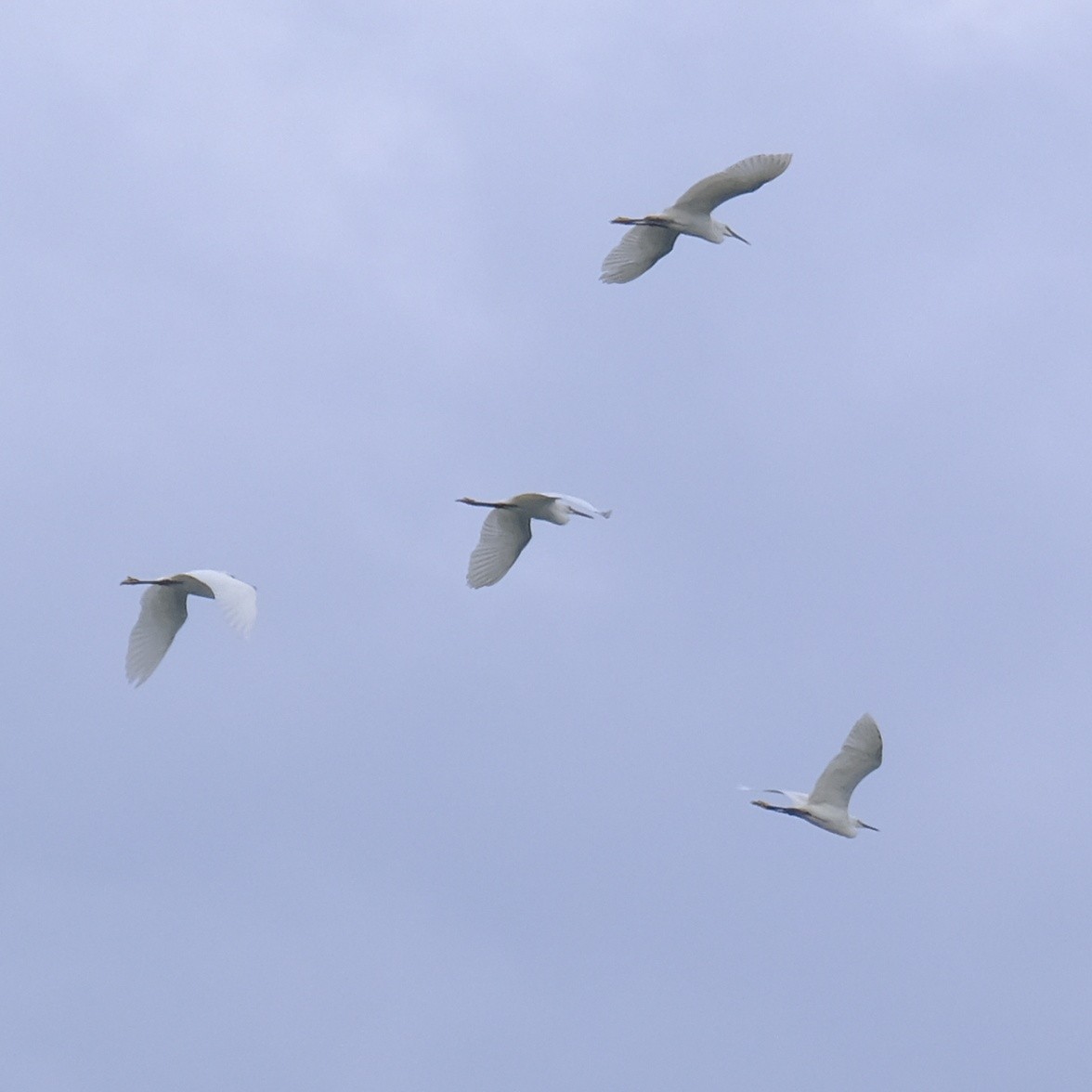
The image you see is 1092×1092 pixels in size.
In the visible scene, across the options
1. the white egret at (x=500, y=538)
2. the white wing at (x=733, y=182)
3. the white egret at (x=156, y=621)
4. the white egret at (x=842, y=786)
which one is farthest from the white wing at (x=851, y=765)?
the white egret at (x=156, y=621)

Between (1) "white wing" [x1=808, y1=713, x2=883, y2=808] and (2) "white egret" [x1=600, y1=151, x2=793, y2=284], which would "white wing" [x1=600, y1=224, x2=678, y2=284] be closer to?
(2) "white egret" [x1=600, y1=151, x2=793, y2=284]

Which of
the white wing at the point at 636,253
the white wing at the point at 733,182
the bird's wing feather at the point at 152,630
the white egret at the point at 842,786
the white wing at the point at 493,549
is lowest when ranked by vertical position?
the bird's wing feather at the point at 152,630

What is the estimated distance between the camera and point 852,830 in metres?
32.5

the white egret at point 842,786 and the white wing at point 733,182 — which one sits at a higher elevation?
the white wing at point 733,182

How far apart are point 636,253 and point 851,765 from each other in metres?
8.52

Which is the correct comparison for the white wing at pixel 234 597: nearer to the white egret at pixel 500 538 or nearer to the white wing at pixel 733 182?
the white egret at pixel 500 538

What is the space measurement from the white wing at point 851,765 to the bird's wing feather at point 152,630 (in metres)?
9.53

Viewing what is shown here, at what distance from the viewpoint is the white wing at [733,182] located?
31.5m

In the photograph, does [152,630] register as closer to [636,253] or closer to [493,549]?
[493,549]

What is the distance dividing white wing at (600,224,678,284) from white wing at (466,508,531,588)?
4.08 metres

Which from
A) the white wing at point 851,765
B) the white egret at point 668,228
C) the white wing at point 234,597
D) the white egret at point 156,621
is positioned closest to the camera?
the white wing at point 234,597

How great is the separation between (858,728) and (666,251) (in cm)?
817

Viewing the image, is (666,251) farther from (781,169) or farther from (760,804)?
(760,804)

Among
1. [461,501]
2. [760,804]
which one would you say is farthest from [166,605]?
[760,804]
